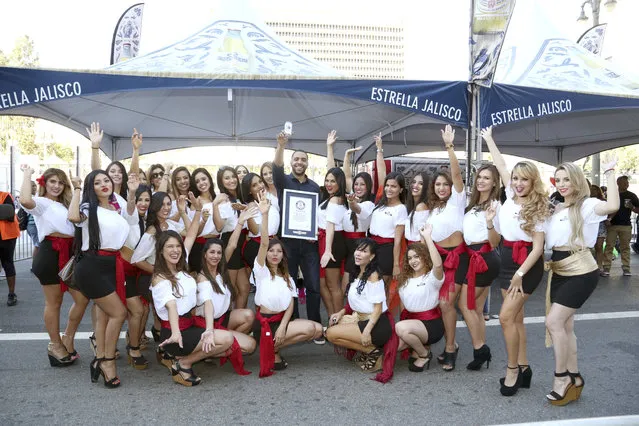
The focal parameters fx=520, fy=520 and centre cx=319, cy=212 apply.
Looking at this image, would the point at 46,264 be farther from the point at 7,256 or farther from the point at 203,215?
the point at 7,256

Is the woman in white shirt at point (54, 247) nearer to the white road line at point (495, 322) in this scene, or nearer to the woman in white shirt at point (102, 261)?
the woman in white shirt at point (102, 261)

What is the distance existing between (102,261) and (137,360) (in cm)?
97

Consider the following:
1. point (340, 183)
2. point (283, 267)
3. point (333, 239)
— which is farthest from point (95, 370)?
point (340, 183)

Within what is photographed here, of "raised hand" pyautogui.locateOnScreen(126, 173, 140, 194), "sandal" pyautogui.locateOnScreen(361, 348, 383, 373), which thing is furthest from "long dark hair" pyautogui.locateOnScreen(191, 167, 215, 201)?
"sandal" pyautogui.locateOnScreen(361, 348, 383, 373)

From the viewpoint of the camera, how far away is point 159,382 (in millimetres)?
3918

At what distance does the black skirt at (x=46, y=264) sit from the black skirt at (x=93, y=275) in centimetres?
54

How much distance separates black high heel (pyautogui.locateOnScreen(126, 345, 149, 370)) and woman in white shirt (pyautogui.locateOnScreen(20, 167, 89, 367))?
500 mm

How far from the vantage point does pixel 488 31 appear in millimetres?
5598

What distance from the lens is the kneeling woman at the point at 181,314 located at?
3777mm

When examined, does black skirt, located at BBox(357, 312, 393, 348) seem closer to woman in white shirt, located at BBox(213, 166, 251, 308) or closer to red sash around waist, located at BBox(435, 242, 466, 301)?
red sash around waist, located at BBox(435, 242, 466, 301)

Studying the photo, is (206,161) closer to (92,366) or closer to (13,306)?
(13,306)

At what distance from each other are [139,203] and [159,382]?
1449 mm

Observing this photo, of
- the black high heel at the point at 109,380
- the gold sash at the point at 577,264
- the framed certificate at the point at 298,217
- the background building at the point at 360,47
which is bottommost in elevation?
the black high heel at the point at 109,380

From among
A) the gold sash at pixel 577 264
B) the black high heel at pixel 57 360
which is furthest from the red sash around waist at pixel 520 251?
the black high heel at pixel 57 360
